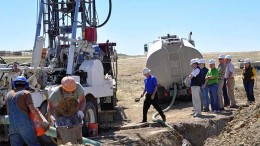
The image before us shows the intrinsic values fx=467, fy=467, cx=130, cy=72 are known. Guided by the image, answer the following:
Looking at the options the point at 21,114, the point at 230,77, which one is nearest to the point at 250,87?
the point at 230,77

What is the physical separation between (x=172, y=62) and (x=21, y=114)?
1092 cm

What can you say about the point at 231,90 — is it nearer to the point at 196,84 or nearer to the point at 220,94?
the point at 220,94

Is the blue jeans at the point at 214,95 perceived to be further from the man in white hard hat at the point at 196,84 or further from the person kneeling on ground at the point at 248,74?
the person kneeling on ground at the point at 248,74

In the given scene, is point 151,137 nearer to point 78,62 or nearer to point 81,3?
point 78,62

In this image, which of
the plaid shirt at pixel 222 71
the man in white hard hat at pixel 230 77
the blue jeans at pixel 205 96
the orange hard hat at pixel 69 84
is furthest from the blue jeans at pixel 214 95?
the orange hard hat at pixel 69 84

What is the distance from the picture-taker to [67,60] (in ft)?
40.2

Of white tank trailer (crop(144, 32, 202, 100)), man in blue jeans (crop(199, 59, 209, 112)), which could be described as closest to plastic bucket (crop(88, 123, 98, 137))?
man in blue jeans (crop(199, 59, 209, 112))

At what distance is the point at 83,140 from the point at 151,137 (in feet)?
8.82

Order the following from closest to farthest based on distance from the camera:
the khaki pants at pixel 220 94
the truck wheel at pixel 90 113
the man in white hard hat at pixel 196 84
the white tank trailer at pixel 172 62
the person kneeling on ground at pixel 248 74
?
the truck wheel at pixel 90 113
the man in white hard hat at pixel 196 84
the khaki pants at pixel 220 94
the person kneeling on ground at pixel 248 74
the white tank trailer at pixel 172 62

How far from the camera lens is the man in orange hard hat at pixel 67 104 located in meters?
8.01

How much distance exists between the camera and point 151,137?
10.5 meters

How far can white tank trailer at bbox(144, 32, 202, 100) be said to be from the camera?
17.3 m

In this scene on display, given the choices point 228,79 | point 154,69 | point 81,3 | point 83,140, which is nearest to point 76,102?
point 83,140

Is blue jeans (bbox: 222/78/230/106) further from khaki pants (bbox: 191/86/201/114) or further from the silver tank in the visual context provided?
the silver tank
